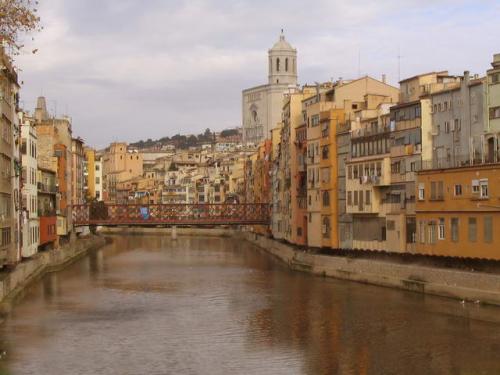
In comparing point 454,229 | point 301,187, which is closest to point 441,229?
point 454,229

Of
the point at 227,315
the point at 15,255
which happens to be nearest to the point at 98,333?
the point at 227,315

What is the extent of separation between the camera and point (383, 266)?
162ft

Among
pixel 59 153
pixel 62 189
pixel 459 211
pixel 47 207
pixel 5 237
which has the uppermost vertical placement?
pixel 59 153

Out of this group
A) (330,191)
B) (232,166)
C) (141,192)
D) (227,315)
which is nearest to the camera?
(227,315)

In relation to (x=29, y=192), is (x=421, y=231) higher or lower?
lower

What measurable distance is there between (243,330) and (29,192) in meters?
26.3

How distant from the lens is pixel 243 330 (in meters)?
37.6

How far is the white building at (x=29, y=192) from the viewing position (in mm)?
56938

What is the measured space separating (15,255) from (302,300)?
639 inches

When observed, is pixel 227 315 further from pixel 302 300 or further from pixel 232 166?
pixel 232 166

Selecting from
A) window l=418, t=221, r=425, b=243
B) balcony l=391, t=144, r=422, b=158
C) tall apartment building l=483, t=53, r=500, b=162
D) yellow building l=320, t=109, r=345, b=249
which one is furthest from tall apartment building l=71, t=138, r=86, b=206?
tall apartment building l=483, t=53, r=500, b=162

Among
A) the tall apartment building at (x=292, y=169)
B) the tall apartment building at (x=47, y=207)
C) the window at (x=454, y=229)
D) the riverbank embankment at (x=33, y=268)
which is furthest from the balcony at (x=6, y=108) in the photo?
the tall apartment building at (x=292, y=169)

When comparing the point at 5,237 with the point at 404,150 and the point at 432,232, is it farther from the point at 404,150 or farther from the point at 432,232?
the point at 404,150

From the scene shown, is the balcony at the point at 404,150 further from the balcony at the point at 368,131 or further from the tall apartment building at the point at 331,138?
the tall apartment building at the point at 331,138
